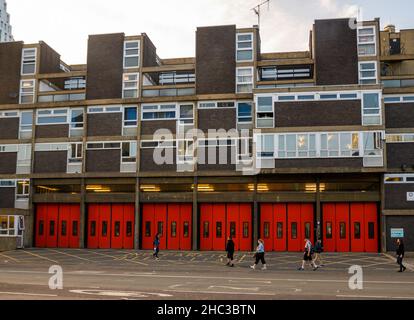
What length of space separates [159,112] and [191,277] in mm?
19444

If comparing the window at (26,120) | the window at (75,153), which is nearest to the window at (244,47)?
the window at (75,153)

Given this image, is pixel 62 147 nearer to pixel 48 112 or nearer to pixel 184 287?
pixel 48 112

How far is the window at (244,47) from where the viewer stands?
36719 millimetres

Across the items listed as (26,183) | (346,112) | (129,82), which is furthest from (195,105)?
(26,183)

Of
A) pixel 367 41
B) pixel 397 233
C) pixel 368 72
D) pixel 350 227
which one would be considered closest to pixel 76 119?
pixel 350 227

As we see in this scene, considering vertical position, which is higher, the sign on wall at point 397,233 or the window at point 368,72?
the window at point 368,72

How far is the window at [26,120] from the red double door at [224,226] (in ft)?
54.0

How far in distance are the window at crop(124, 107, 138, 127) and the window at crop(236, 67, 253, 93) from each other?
854 centimetres

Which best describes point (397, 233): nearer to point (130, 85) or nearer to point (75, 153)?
point (130, 85)

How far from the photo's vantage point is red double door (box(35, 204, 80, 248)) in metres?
37.7

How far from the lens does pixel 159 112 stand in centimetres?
3700

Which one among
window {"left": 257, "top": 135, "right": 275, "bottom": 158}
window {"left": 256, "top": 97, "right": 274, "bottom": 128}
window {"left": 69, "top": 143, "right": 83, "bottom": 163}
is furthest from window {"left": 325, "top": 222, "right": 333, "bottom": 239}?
window {"left": 69, "top": 143, "right": 83, "bottom": 163}

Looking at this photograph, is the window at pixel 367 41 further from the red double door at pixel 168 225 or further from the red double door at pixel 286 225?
the red double door at pixel 168 225


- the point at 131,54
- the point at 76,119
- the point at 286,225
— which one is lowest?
the point at 286,225
